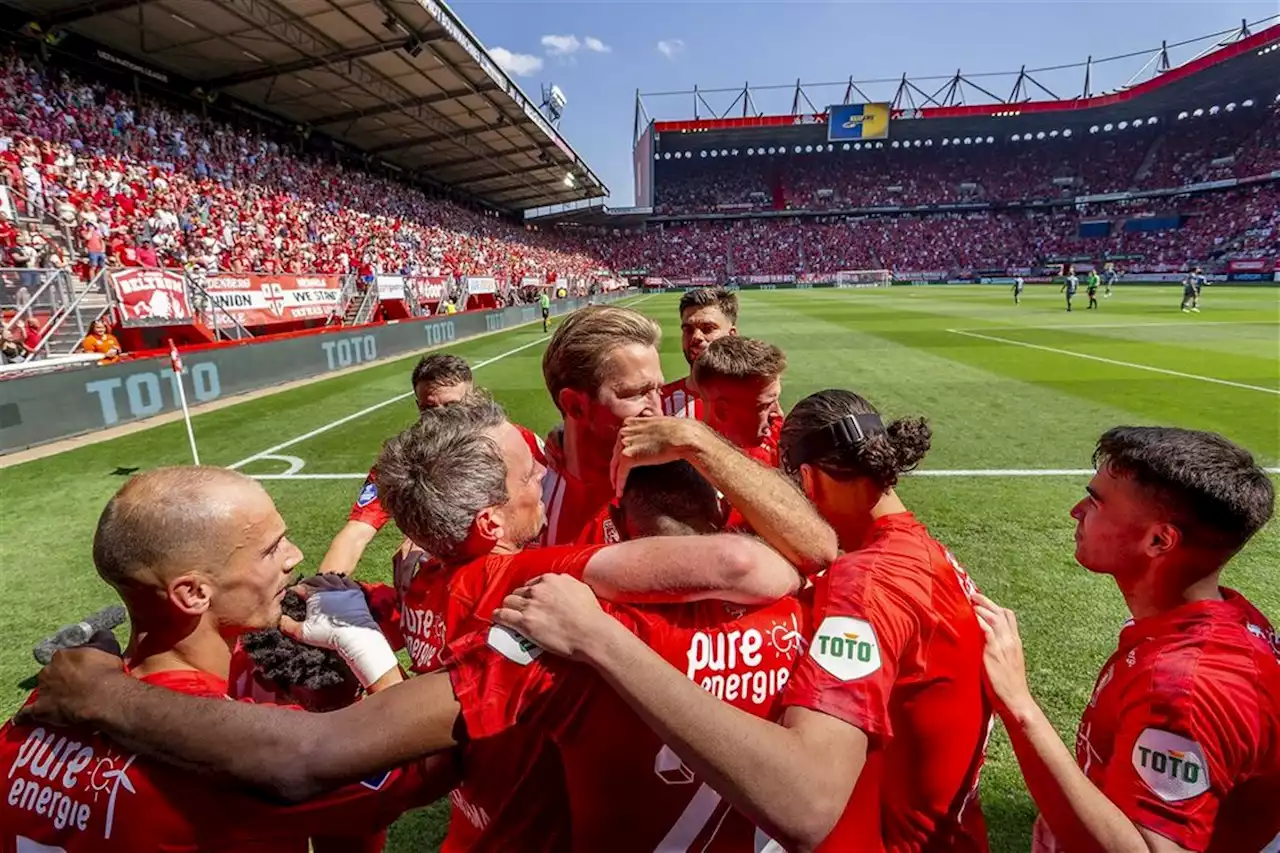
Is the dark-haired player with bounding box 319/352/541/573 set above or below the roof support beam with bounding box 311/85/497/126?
below

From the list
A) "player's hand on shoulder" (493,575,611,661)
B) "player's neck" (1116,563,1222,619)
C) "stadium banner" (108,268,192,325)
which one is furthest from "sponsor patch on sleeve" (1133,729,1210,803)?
"stadium banner" (108,268,192,325)

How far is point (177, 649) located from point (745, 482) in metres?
1.57

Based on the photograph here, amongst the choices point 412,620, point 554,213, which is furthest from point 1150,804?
point 554,213

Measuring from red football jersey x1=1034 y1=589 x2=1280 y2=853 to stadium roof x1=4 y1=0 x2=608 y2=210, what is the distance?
79.4ft

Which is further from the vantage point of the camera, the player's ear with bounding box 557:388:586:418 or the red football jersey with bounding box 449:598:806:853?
the player's ear with bounding box 557:388:586:418

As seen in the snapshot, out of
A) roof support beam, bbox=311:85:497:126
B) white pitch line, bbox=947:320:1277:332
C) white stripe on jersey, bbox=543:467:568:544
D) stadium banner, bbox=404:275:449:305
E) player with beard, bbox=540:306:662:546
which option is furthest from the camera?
roof support beam, bbox=311:85:497:126

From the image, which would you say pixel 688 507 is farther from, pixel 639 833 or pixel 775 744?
pixel 639 833

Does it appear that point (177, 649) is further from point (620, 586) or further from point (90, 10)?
point (90, 10)

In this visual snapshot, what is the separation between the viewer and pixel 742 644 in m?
1.56

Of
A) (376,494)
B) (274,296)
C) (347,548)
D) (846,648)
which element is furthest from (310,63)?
(846,648)

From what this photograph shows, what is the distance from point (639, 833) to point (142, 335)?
1810 centimetres

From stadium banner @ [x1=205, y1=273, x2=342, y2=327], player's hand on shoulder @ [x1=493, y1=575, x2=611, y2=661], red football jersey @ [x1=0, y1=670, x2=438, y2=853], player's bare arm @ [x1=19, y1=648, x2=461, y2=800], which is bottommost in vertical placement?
red football jersey @ [x1=0, y1=670, x2=438, y2=853]

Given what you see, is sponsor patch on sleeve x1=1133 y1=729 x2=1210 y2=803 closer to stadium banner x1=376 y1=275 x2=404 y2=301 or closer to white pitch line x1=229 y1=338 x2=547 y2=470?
white pitch line x1=229 y1=338 x2=547 y2=470

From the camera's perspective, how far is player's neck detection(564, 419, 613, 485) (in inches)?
112
